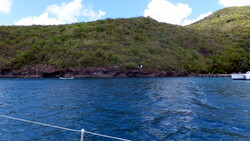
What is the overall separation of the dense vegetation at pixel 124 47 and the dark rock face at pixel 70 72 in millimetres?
2614

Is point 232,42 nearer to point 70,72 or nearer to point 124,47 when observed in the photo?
point 124,47

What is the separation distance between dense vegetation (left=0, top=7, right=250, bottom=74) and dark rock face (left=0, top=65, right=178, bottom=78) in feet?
8.58

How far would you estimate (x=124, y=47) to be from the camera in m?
102

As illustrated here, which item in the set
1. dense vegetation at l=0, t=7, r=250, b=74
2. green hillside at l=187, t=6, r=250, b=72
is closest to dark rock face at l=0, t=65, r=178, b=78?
dense vegetation at l=0, t=7, r=250, b=74

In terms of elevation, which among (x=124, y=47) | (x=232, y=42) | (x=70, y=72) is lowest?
(x=70, y=72)

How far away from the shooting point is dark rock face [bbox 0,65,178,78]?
81.8 metres

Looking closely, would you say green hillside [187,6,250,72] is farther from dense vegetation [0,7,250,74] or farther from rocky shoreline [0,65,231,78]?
rocky shoreline [0,65,231,78]

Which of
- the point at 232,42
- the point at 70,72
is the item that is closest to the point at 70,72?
the point at 70,72

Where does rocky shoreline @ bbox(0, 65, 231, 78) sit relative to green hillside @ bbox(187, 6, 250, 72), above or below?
below

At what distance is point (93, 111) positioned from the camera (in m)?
16.9

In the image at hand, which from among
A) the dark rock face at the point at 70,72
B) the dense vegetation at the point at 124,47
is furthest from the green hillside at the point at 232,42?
the dark rock face at the point at 70,72

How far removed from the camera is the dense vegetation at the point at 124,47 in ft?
292

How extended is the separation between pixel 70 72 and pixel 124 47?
32.6m

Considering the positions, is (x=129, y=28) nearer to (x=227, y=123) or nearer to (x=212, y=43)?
(x=212, y=43)
